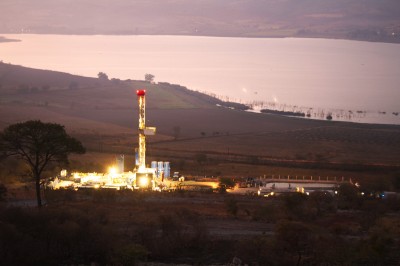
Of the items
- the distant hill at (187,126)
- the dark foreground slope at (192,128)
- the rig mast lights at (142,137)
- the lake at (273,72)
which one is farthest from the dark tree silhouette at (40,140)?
the lake at (273,72)

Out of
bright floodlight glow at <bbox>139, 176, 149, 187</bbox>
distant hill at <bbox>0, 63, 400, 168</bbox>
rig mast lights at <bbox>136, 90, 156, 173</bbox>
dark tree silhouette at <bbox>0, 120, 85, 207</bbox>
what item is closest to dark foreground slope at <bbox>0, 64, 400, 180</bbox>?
distant hill at <bbox>0, 63, 400, 168</bbox>

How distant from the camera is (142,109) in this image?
21.2 m

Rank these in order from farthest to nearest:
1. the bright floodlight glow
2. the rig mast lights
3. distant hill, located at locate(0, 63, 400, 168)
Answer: distant hill, located at locate(0, 63, 400, 168), the rig mast lights, the bright floodlight glow

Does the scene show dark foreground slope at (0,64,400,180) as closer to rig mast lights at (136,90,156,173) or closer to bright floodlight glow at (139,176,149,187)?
rig mast lights at (136,90,156,173)

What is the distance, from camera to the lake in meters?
48.6

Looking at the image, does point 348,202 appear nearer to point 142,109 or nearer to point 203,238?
point 203,238

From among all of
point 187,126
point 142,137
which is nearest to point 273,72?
point 187,126

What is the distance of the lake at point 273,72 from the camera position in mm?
48562

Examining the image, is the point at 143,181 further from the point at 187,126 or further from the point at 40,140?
the point at 187,126

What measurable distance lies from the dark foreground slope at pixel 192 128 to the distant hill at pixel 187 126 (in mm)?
41

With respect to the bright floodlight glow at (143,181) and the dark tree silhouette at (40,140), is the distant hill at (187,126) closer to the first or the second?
the bright floodlight glow at (143,181)

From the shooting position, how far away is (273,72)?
71500 millimetres

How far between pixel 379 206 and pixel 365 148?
13829mm

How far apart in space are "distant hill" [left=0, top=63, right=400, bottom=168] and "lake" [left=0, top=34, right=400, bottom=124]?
198 inches
